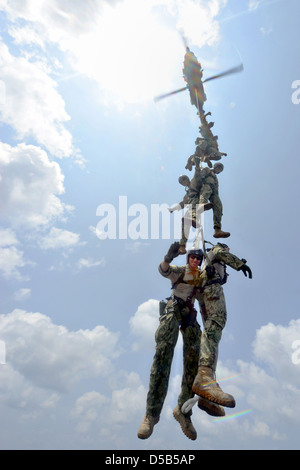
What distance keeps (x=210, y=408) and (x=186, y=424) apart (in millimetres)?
1645

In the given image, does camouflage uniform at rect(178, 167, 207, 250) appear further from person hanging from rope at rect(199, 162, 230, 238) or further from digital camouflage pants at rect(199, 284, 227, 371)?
digital camouflage pants at rect(199, 284, 227, 371)

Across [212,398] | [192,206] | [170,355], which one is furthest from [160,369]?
[192,206]

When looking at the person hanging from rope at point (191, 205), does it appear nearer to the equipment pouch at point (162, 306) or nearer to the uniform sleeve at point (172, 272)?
the uniform sleeve at point (172, 272)

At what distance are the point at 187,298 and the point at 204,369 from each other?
84.7 inches

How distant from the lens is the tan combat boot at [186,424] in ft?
20.8

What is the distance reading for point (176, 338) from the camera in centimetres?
691

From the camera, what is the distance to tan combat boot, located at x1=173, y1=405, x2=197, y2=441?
6329 millimetres

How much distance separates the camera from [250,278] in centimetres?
659

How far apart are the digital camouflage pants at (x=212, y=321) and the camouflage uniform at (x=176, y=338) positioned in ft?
1.59

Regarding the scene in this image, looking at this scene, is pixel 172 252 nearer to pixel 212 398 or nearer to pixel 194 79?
pixel 212 398

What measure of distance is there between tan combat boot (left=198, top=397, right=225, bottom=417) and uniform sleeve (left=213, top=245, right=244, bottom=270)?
9.99ft

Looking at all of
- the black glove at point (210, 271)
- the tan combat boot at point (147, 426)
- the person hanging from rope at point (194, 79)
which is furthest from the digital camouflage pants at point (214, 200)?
the tan combat boot at point (147, 426)
